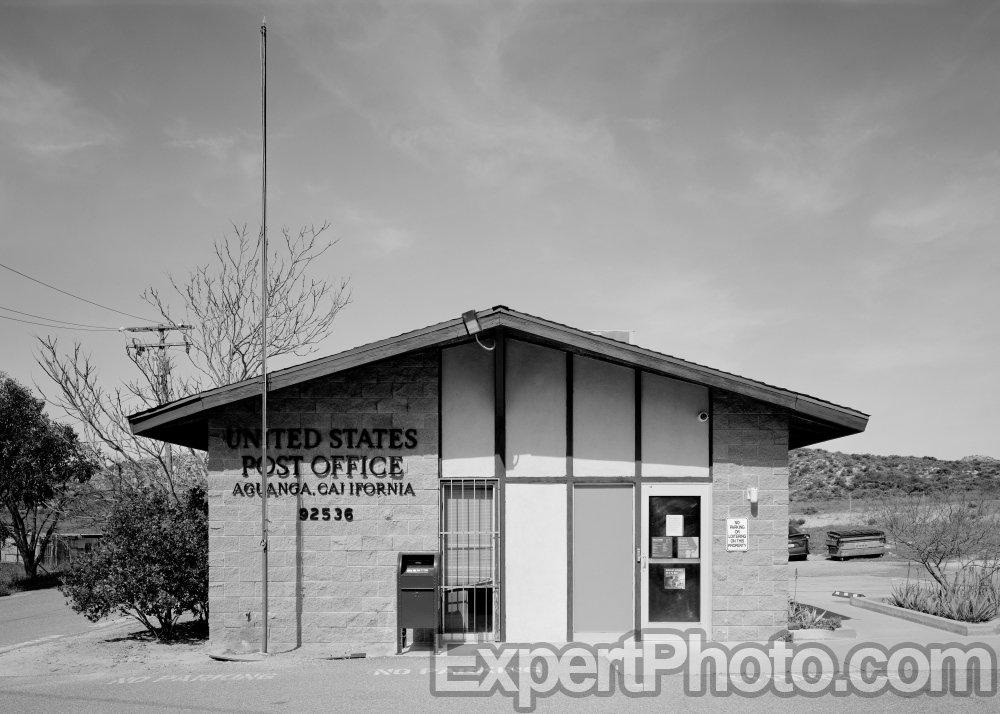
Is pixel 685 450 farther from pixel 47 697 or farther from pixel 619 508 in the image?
pixel 47 697

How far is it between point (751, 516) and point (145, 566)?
28.0 ft

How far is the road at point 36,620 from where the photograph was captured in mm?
14648

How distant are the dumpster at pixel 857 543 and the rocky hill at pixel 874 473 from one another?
33174mm

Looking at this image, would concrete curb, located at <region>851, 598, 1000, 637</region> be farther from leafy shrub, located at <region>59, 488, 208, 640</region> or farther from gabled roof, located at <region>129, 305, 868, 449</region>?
leafy shrub, located at <region>59, 488, 208, 640</region>

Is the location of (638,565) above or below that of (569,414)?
below

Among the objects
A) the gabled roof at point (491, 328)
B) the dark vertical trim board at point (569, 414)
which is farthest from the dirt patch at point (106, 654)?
the dark vertical trim board at point (569, 414)

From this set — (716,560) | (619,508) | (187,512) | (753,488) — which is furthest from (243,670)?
(753,488)

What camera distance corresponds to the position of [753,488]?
464 inches

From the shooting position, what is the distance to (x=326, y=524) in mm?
11773

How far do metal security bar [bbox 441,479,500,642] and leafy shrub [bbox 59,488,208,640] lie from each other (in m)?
3.52

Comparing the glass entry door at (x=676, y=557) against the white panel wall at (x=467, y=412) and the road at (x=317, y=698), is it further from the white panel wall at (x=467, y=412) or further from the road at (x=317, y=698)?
the white panel wall at (x=467, y=412)

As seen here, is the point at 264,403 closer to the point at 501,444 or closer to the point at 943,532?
the point at 501,444

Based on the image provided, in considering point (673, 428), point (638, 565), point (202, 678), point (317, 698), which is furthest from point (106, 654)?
point (673, 428)

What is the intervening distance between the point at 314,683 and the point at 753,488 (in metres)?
6.31
